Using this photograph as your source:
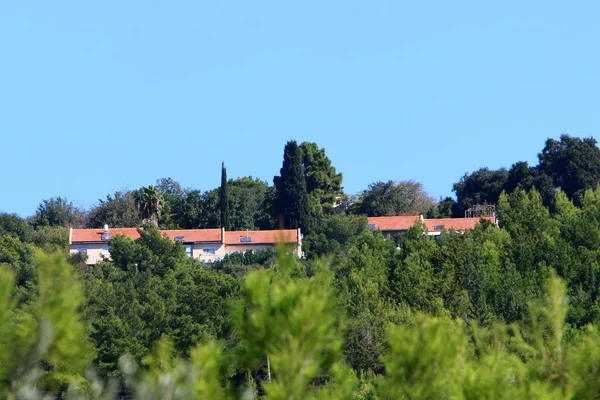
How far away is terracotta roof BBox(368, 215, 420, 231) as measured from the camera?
255ft

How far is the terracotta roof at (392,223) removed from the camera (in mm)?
77812

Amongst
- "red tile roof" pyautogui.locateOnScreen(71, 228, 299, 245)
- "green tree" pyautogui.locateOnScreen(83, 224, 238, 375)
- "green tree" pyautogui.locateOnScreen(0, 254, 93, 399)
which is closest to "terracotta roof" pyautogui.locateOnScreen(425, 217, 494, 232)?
"red tile roof" pyautogui.locateOnScreen(71, 228, 299, 245)

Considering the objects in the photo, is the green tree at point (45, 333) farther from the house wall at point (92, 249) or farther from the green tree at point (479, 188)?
the green tree at point (479, 188)

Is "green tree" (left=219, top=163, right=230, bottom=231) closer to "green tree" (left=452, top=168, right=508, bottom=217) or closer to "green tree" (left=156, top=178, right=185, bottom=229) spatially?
"green tree" (left=156, top=178, right=185, bottom=229)

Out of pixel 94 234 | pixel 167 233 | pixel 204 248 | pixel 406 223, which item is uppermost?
pixel 406 223

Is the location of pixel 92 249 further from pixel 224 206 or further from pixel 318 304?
pixel 318 304

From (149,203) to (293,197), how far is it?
37.0ft

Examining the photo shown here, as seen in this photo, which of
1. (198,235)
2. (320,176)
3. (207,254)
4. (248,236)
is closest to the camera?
(207,254)

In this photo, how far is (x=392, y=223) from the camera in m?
79.0

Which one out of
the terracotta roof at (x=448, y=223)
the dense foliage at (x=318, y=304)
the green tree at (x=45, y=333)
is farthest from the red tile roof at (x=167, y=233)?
the green tree at (x=45, y=333)

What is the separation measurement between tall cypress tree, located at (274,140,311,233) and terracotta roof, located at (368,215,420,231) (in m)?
4.23

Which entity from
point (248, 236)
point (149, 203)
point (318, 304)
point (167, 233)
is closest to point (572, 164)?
point (248, 236)

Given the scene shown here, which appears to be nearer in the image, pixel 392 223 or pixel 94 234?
pixel 94 234

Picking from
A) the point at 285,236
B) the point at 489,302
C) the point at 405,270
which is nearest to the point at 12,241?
the point at 405,270
